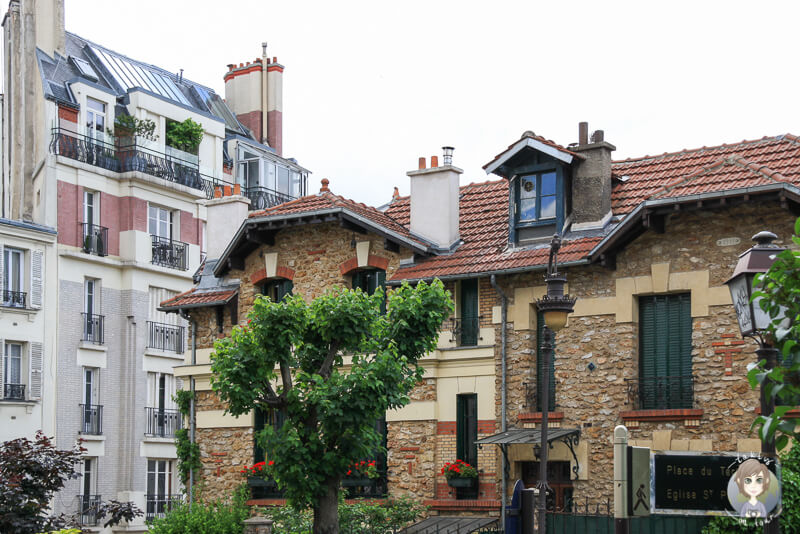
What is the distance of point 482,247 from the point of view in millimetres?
22312

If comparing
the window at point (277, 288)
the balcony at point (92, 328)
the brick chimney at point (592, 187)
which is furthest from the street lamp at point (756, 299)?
the balcony at point (92, 328)

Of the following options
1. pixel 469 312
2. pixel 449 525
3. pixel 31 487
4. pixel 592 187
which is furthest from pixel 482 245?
pixel 31 487

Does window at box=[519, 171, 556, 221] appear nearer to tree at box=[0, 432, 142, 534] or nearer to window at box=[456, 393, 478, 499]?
window at box=[456, 393, 478, 499]

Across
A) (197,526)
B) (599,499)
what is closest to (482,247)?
(599,499)

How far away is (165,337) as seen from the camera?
39.3 m

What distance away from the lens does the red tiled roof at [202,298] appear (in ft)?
81.9

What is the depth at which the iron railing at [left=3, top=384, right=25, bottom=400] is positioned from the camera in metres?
34.2

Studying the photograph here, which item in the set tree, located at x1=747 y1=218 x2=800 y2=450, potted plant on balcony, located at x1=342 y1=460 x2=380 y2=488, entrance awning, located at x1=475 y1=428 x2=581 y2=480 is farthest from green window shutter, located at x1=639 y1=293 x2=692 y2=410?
tree, located at x1=747 y1=218 x2=800 y2=450

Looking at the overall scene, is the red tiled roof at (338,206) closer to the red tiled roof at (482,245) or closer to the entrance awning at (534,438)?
the red tiled roof at (482,245)

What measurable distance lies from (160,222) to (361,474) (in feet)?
64.6

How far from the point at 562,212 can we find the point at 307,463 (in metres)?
6.51

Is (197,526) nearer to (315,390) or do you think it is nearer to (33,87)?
(315,390)

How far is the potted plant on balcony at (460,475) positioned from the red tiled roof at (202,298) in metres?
6.35

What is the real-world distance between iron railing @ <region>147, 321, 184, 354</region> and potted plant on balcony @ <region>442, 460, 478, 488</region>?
19518 millimetres
